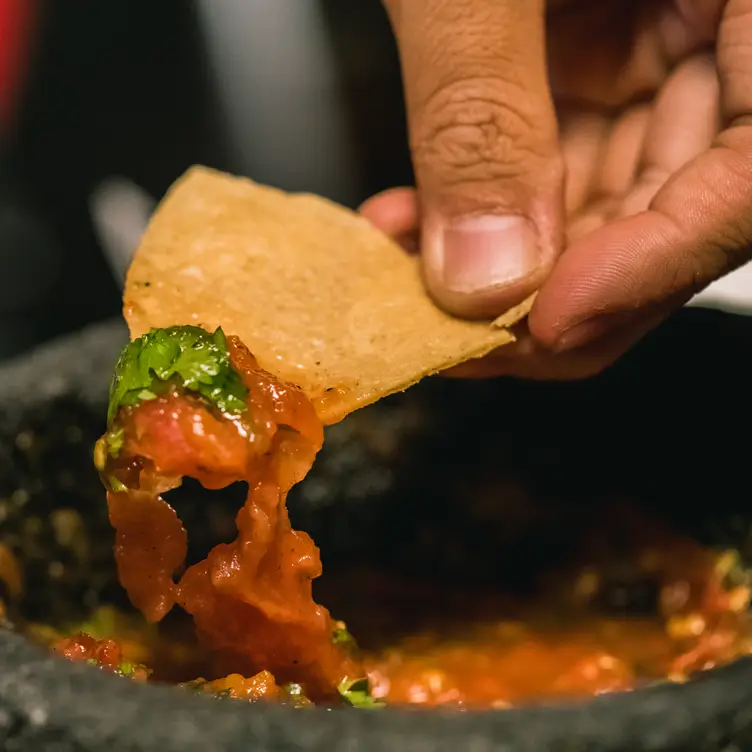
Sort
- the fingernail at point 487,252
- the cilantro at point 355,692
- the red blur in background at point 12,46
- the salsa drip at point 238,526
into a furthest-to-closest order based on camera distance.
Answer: the red blur in background at point 12,46 < the fingernail at point 487,252 < the cilantro at point 355,692 < the salsa drip at point 238,526

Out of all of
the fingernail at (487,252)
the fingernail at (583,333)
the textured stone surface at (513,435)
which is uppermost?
the fingernail at (487,252)

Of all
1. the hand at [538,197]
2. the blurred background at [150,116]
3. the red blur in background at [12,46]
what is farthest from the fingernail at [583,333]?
the red blur in background at [12,46]

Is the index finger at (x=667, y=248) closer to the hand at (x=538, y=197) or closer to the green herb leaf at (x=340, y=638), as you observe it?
the hand at (x=538, y=197)

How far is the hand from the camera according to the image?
2.78 feet

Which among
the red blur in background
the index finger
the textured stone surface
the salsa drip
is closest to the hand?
the index finger

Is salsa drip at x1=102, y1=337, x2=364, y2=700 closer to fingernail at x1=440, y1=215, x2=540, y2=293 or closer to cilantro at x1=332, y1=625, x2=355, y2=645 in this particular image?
cilantro at x1=332, y1=625, x2=355, y2=645

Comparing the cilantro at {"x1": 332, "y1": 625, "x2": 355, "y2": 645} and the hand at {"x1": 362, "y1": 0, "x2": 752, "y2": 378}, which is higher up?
the hand at {"x1": 362, "y1": 0, "x2": 752, "y2": 378}

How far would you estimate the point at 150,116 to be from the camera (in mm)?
2090

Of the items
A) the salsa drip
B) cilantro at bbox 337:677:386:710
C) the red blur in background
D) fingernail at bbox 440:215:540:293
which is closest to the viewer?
the salsa drip

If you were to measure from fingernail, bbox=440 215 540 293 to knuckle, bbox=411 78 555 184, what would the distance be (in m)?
0.05

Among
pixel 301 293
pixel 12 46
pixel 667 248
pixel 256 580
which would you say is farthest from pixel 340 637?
pixel 12 46

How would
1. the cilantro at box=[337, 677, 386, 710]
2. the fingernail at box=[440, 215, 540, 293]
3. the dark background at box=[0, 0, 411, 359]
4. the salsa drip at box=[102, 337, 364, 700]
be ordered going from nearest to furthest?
the salsa drip at box=[102, 337, 364, 700] < the cilantro at box=[337, 677, 386, 710] < the fingernail at box=[440, 215, 540, 293] < the dark background at box=[0, 0, 411, 359]

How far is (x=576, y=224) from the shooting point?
107cm

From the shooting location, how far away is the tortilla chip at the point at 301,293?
2.50 ft
